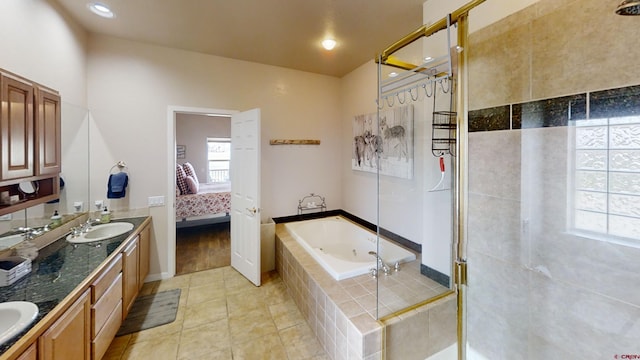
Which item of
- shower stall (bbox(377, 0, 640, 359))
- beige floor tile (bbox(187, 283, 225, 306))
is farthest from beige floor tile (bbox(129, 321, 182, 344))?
shower stall (bbox(377, 0, 640, 359))

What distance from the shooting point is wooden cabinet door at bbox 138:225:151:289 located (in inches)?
104

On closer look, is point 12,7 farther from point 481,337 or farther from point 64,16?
point 481,337

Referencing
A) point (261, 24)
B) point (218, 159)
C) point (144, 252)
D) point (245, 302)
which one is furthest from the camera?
point (218, 159)

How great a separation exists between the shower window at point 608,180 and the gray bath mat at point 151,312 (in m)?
3.22

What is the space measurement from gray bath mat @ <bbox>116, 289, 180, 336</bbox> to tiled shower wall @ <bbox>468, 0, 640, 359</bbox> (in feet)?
8.85

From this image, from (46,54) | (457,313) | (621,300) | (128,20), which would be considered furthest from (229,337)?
(128,20)

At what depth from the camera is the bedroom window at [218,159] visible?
22.7 feet

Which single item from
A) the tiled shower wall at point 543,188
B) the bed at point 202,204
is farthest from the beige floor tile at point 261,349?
the bed at point 202,204

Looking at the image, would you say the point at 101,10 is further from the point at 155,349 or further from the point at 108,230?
A: the point at 155,349

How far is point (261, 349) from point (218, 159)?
590 centimetres

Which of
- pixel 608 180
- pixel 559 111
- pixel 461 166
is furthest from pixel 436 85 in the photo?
pixel 608 180

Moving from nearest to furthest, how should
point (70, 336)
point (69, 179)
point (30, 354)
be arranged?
point (30, 354)
point (70, 336)
point (69, 179)

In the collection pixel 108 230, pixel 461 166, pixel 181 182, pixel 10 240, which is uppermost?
pixel 461 166

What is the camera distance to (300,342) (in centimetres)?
209
